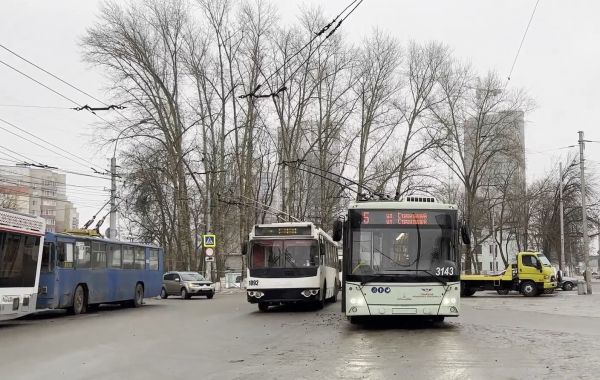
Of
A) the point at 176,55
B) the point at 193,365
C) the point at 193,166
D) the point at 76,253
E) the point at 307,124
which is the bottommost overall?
the point at 193,365

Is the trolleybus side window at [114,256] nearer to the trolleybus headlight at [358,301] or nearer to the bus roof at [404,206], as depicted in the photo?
the bus roof at [404,206]

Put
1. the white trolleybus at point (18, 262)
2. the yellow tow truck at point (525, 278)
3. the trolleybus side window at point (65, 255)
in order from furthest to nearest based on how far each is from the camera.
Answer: the yellow tow truck at point (525, 278) → the trolleybus side window at point (65, 255) → the white trolleybus at point (18, 262)

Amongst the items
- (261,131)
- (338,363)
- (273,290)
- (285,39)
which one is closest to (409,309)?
(338,363)

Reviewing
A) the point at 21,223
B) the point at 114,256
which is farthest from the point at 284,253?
the point at 21,223

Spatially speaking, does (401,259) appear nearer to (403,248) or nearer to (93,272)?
(403,248)

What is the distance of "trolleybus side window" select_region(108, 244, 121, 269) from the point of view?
77.5 ft

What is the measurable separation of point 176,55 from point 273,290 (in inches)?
1124

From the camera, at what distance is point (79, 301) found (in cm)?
2141

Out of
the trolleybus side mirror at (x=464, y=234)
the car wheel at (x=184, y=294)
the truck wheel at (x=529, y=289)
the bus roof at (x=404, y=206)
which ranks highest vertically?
the bus roof at (x=404, y=206)

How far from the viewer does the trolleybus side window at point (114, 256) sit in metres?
23.6

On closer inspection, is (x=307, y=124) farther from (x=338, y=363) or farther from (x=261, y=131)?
(x=338, y=363)

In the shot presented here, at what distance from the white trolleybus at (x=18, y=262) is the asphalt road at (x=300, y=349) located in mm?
711

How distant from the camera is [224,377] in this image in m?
8.51

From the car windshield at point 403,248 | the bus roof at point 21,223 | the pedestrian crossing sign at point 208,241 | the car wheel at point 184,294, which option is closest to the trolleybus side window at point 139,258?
the bus roof at point 21,223
